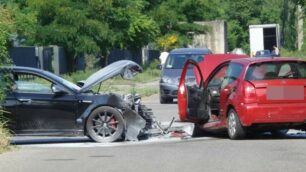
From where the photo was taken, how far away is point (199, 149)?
1357 cm

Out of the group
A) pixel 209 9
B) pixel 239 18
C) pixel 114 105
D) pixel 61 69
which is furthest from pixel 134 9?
pixel 239 18

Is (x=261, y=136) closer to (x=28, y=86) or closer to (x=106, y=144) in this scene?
(x=106, y=144)

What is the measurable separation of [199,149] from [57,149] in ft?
8.59

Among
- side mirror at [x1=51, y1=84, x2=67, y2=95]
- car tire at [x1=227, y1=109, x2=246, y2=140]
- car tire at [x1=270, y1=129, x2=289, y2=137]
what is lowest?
car tire at [x1=270, y1=129, x2=289, y2=137]

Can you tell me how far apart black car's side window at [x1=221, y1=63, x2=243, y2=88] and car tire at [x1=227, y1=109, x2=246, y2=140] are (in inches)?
25.2

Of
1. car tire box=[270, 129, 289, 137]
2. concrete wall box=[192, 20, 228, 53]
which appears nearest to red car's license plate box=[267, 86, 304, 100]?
car tire box=[270, 129, 289, 137]

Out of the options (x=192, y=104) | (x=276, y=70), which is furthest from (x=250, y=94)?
(x=192, y=104)

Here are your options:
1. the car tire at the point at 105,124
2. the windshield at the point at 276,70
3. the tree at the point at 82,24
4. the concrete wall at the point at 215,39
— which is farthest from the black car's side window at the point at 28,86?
the concrete wall at the point at 215,39

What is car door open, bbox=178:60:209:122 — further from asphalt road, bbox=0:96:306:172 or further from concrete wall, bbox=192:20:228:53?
concrete wall, bbox=192:20:228:53

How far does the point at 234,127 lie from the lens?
14.8m

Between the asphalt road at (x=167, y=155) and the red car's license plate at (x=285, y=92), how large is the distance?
0.81 metres

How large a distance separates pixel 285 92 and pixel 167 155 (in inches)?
116

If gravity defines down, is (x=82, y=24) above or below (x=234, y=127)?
above

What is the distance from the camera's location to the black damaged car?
1474 cm
